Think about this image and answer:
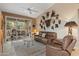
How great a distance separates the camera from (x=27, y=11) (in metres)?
2.29

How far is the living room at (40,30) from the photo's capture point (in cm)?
225

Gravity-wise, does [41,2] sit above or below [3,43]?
above

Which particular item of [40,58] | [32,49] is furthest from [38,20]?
[40,58]

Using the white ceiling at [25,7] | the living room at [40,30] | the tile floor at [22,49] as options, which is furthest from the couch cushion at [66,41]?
the white ceiling at [25,7]

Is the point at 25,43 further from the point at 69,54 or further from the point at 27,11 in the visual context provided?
the point at 69,54

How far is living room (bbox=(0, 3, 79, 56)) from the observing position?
225 cm

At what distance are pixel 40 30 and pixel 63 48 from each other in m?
0.53

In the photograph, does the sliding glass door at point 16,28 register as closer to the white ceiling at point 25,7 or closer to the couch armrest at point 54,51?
the white ceiling at point 25,7

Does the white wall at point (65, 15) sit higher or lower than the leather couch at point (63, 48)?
higher

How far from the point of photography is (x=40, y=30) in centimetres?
232

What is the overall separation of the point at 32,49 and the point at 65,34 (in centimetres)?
66

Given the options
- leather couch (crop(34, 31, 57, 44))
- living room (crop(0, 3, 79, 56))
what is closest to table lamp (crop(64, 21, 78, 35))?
living room (crop(0, 3, 79, 56))

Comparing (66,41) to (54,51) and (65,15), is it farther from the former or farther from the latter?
(65,15)

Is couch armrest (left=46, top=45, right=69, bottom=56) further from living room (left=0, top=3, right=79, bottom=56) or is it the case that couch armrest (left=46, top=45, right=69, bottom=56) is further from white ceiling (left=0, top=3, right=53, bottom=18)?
white ceiling (left=0, top=3, right=53, bottom=18)
